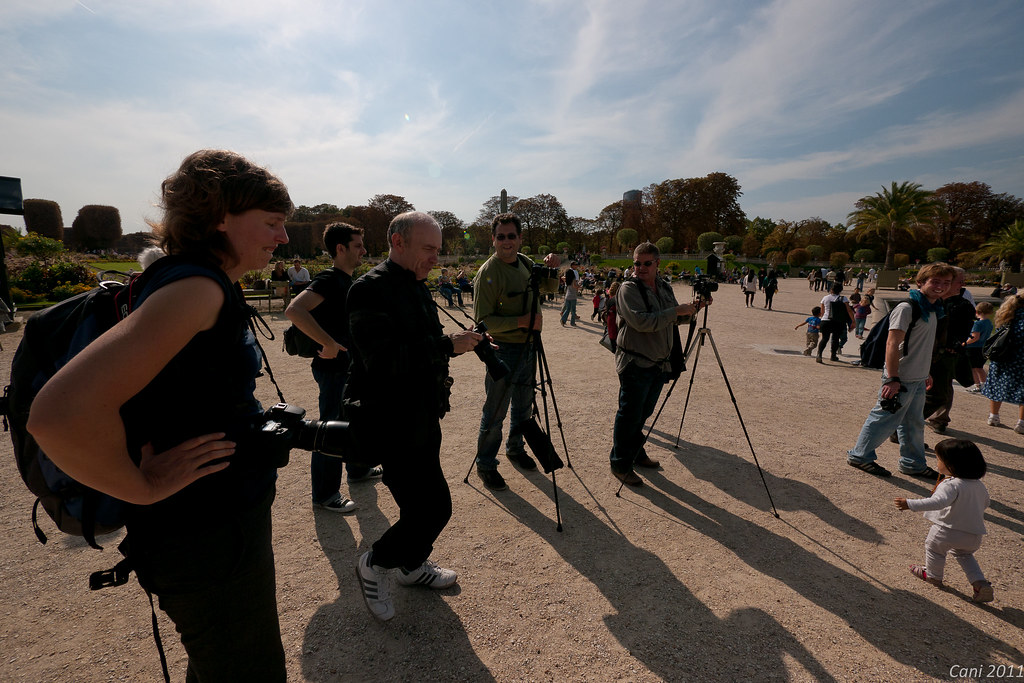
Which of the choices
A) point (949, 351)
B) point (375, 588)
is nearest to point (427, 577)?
point (375, 588)

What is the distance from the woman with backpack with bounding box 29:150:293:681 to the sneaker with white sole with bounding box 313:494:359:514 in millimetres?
2308

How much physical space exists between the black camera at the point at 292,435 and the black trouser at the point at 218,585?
20cm

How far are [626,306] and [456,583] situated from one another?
2.65m

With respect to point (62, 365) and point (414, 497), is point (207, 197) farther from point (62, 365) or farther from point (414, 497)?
point (414, 497)

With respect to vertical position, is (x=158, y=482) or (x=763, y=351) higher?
(x=158, y=482)

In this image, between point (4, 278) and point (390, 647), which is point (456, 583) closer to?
point (390, 647)

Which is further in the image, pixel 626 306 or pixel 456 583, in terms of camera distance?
pixel 626 306

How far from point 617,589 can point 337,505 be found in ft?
7.50

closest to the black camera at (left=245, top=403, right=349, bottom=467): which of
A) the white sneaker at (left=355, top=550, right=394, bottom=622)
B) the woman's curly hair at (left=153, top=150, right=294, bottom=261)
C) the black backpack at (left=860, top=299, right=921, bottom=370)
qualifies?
the woman's curly hair at (left=153, top=150, right=294, bottom=261)

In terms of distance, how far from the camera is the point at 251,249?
1.37 m

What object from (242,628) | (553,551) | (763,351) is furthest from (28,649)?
(763,351)

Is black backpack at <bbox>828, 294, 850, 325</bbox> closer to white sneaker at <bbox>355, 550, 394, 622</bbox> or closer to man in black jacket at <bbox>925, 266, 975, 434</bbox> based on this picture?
man in black jacket at <bbox>925, 266, 975, 434</bbox>

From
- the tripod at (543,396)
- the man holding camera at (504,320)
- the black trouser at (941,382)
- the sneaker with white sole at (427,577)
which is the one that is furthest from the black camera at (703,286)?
the black trouser at (941,382)

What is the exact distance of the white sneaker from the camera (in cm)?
256
